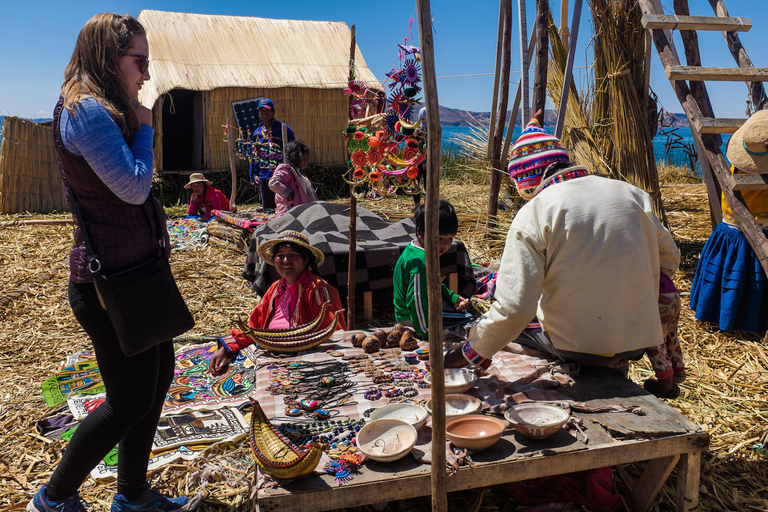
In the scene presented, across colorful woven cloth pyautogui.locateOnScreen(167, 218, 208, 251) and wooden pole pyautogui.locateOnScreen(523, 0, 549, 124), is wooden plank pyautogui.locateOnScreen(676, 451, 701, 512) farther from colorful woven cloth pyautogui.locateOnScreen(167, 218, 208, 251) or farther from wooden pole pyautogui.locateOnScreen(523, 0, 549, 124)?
colorful woven cloth pyautogui.locateOnScreen(167, 218, 208, 251)

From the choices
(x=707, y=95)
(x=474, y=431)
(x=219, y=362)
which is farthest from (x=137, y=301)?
(x=707, y=95)

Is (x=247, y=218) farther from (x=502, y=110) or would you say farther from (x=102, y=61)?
(x=102, y=61)

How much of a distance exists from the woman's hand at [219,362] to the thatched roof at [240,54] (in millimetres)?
8710

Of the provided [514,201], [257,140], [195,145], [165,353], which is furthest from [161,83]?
[165,353]

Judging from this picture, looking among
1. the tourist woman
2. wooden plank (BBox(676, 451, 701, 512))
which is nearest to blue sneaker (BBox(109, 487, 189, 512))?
the tourist woman

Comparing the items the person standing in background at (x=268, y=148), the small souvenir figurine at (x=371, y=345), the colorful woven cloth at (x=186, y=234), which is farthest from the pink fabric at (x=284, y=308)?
the person standing in background at (x=268, y=148)

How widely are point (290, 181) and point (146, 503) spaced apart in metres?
4.71

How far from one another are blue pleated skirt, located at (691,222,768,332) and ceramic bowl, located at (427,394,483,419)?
2.62 meters

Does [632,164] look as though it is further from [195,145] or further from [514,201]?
[195,145]

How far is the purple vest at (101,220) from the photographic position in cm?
200

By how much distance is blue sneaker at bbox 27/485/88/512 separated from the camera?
2215 millimetres

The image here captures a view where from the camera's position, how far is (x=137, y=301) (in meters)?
2.06

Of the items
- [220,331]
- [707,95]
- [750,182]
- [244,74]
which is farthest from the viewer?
[244,74]

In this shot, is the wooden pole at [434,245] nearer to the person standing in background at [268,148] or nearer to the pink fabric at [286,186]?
the pink fabric at [286,186]
